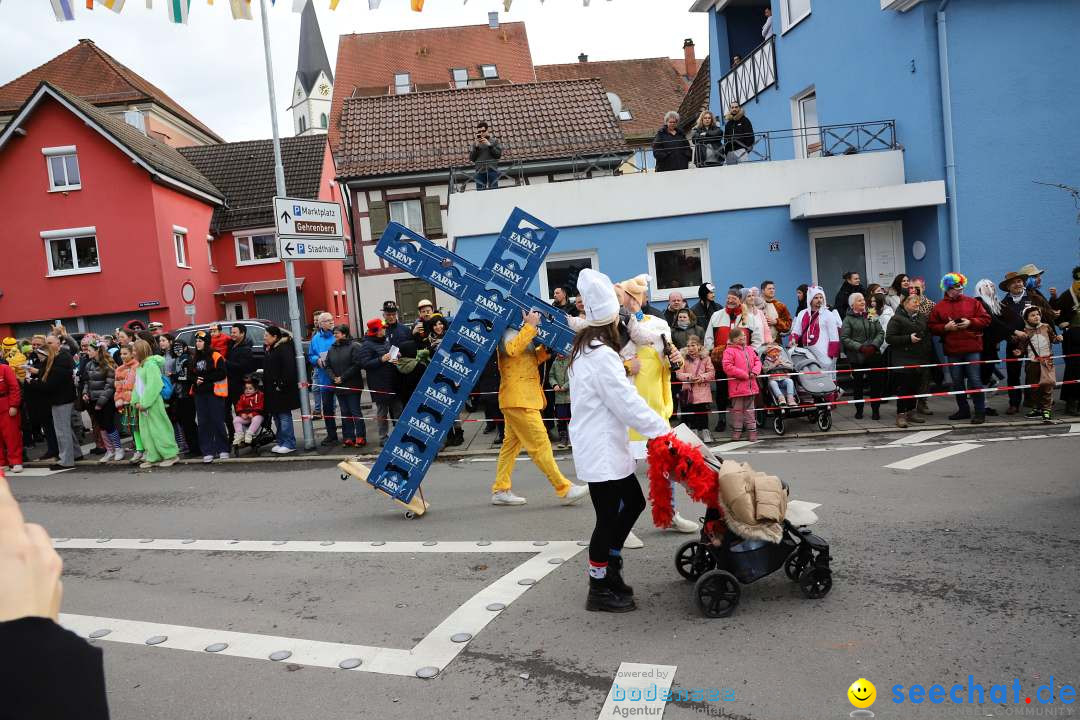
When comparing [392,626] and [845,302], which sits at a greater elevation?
[845,302]

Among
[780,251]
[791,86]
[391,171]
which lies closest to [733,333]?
[780,251]

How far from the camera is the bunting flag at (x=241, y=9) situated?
31.3ft

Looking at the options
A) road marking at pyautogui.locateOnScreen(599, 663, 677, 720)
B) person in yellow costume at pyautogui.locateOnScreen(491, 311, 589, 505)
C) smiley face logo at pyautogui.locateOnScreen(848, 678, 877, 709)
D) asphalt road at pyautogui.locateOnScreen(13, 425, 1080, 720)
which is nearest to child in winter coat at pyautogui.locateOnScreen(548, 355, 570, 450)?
asphalt road at pyautogui.locateOnScreen(13, 425, 1080, 720)

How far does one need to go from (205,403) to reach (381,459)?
6.20 meters

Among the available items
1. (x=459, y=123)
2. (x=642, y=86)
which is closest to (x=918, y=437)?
(x=459, y=123)

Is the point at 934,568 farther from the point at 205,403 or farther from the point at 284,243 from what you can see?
the point at 205,403

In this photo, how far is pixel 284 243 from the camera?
1277cm

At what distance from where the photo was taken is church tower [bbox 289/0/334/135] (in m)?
78.2

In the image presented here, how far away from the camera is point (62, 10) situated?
872 cm

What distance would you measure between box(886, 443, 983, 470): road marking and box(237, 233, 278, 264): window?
31295 mm

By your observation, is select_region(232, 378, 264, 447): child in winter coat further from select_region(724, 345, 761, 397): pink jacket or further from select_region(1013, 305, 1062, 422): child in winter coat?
select_region(1013, 305, 1062, 422): child in winter coat

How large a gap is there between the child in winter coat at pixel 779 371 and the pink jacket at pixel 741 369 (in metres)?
0.36

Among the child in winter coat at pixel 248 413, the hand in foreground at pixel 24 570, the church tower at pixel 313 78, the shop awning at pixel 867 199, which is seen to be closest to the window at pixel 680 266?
the shop awning at pixel 867 199

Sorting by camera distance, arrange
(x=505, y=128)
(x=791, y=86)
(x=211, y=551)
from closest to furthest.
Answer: (x=211, y=551)
(x=791, y=86)
(x=505, y=128)
